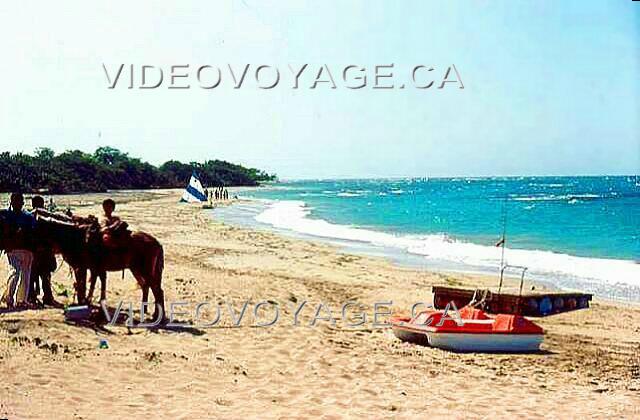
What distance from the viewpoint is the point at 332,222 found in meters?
39.2

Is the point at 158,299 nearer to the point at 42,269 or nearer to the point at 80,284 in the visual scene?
the point at 80,284

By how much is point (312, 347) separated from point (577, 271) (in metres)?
13.5

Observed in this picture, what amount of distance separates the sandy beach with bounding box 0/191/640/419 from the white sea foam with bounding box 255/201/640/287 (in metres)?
6.66

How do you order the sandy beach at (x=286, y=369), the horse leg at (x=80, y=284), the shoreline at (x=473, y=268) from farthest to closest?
the shoreline at (x=473, y=268)
the horse leg at (x=80, y=284)
the sandy beach at (x=286, y=369)

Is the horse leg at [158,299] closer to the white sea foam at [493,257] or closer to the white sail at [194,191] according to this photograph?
the white sea foam at [493,257]

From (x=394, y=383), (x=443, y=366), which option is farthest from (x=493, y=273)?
(x=394, y=383)

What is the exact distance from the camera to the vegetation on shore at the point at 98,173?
6125 centimetres

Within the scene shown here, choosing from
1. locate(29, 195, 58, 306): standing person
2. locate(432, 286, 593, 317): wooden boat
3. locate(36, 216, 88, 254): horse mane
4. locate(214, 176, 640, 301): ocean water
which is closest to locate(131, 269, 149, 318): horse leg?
locate(36, 216, 88, 254): horse mane

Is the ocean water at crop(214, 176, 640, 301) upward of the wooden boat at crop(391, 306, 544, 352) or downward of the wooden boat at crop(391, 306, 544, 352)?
upward

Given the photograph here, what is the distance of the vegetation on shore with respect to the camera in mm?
61250

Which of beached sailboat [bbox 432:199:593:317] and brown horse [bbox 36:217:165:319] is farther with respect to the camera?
beached sailboat [bbox 432:199:593:317]

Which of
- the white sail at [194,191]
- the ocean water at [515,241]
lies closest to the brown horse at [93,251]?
the ocean water at [515,241]

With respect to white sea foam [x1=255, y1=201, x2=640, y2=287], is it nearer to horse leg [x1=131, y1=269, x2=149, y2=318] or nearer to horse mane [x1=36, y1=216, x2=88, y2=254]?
horse leg [x1=131, y1=269, x2=149, y2=318]

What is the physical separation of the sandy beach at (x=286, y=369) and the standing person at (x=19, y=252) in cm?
44
